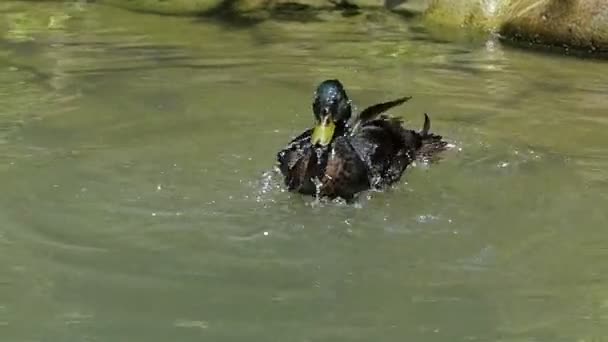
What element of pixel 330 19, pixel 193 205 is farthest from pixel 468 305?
pixel 330 19

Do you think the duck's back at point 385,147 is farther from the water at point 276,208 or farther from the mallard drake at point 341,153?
the water at point 276,208

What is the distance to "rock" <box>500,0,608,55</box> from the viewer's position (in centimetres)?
1012

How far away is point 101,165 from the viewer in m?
6.50

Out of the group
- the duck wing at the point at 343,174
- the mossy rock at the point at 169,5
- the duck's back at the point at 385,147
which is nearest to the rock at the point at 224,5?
the mossy rock at the point at 169,5

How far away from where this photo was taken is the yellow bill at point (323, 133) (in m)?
5.77

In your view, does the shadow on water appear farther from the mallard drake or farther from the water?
the mallard drake

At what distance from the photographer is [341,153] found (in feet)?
19.2

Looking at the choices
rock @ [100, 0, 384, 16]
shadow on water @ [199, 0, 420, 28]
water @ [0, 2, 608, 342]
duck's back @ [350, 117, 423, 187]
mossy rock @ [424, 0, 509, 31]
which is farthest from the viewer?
rock @ [100, 0, 384, 16]

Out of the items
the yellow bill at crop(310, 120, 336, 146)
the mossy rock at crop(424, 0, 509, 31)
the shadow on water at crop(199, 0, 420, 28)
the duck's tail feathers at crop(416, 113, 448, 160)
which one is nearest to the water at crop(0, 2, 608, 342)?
Answer: the duck's tail feathers at crop(416, 113, 448, 160)

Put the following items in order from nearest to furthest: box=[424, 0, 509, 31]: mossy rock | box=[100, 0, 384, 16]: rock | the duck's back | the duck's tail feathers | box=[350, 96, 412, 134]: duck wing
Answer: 1. the duck's back
2. box=[350, 96, 412, 134]: duck wing
3. the duck's tail feathers
4. box=[424, 0, 509, 31]: mossy rock
5. box=[100, 0, 384, 16]: rock

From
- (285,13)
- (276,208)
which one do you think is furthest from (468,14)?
(276,208)

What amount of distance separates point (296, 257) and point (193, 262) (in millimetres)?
482

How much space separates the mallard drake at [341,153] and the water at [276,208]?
0.35 ft

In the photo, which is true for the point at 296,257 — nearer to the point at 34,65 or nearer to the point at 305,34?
the point at 34,65
